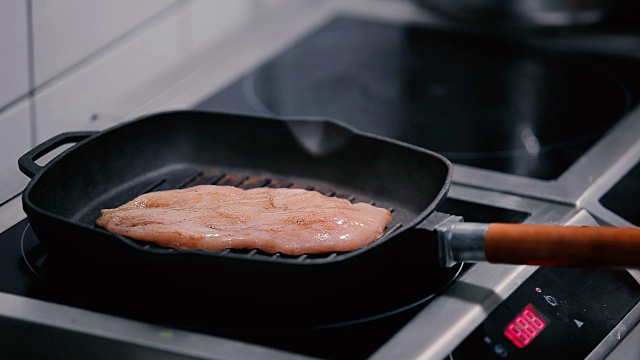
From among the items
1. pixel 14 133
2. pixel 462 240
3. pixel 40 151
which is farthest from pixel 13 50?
pixel 462 240

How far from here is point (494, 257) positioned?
0.97 meters

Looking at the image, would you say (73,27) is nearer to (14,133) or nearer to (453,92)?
(14,133)

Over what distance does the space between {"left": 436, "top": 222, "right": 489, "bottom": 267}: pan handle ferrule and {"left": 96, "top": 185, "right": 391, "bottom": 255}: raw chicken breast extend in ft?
0.29

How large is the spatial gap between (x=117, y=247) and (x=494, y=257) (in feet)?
1.21

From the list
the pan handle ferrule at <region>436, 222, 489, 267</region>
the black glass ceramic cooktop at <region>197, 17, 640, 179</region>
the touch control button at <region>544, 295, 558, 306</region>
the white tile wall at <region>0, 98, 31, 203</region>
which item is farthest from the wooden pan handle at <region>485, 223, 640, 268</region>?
the white tile wall at <region>0, 98, 31, 203</region>

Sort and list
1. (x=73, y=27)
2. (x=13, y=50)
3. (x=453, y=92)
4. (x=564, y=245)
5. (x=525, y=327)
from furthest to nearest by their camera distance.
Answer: (x=453, y=92) → (x=73, y=27) → (x=13, y=50) → (x=525, y=327) → (x=564, y=245)

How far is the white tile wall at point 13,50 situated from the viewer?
128 cm

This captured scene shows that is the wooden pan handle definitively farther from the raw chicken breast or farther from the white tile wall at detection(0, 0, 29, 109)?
the white tile wall at detection(0, 0, 29, 109)

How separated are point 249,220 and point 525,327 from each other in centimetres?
32

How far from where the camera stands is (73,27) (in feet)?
4.61

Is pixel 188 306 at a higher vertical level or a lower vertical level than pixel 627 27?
lower

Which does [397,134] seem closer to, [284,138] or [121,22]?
[284,138]

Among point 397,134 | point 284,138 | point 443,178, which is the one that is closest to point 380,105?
point 397,134

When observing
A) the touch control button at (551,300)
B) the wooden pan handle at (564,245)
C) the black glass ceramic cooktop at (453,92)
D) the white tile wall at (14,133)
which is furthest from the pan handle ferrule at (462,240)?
the white tile wall at (14,133)
